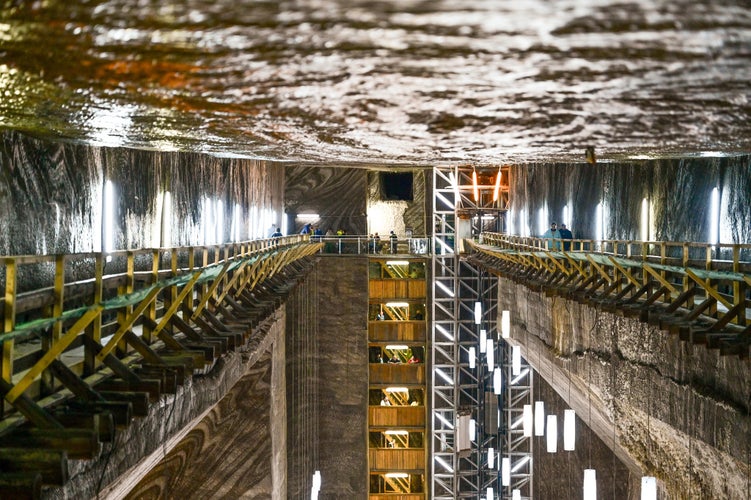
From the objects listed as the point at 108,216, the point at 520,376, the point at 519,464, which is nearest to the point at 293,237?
the point at 520,376

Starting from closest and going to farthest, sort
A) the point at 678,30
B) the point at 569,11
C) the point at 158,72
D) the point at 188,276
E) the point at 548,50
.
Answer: the point at 569,11 → the point at 678,30 → the point at 548,50 → the point at 158,72 → the point at 188,276

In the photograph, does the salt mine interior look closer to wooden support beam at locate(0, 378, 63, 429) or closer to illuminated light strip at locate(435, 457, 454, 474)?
wooden support beam at locate(0, 378, 63, 429)

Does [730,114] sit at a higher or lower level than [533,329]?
higher

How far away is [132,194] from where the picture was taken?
11.8m

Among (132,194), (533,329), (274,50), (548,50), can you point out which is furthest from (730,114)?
(533,329)

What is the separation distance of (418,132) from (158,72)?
12.4 feet

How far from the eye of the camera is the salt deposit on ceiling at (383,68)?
372cm

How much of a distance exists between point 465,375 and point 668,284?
19.2 metres

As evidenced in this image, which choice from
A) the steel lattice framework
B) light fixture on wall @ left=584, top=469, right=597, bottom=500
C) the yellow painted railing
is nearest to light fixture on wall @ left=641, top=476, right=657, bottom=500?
light fixture on wall @ left=584, top=469, right=597, bottom=500

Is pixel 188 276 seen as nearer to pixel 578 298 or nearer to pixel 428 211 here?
pixel 578 298

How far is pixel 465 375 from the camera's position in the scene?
28.0m

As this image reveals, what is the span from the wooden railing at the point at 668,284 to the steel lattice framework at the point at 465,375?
9.52 meters

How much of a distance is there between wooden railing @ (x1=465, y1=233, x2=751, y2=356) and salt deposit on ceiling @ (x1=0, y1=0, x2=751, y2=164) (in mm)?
1347

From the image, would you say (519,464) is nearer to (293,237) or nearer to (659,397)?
(293,237)
